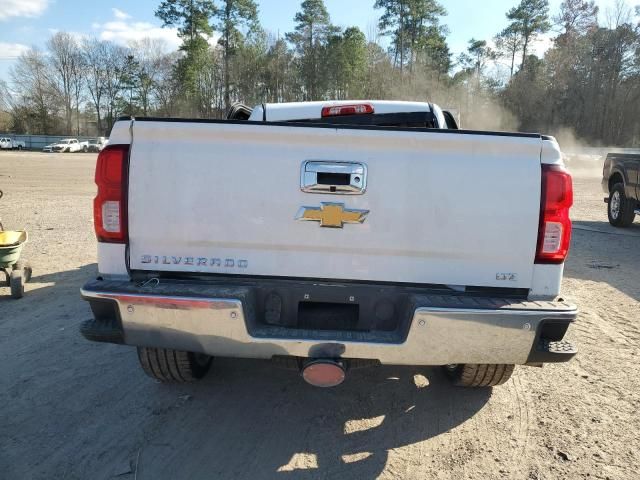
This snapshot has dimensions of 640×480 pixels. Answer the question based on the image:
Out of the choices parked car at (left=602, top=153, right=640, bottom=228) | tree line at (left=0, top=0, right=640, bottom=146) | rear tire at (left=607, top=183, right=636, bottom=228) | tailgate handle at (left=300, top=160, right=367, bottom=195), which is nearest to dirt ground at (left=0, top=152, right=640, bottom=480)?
tailgate handle at (left=300, top=160, right=367, bottom=195)

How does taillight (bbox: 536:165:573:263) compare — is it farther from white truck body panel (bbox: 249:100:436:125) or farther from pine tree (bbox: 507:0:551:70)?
pine tree (bbox: 507:0:551:70)

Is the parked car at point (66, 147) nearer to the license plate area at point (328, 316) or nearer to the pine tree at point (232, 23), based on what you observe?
the pine tree at point (232, 23)

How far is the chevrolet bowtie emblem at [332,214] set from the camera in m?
2.57

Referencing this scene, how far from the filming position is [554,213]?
255 centimetres

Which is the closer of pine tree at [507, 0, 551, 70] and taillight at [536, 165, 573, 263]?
taillight at [536, 165, 573, 263]

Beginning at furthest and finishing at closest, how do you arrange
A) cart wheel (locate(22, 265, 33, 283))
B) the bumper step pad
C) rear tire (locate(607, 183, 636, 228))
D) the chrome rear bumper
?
rear tire (locate(607, 183, 636, 228)), cart wheel (locate(22, 265, 33, 283)), the bumper step pad, the chrome rear bumper

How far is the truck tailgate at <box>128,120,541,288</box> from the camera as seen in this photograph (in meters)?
2.56

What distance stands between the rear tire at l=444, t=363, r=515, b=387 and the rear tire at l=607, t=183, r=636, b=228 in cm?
933

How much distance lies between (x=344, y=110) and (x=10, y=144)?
215 ft

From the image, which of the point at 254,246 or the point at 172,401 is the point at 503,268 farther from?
the point at 172,401

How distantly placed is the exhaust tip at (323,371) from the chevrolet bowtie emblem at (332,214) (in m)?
0.71

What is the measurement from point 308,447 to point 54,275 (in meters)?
4.93

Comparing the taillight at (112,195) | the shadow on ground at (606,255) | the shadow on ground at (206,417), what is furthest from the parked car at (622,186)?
the taillight at (112,195)

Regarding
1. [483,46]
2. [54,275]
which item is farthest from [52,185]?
[483,46]
